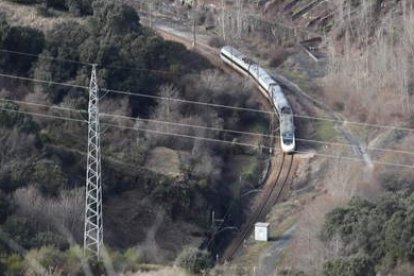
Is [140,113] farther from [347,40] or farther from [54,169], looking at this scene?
[347,40]

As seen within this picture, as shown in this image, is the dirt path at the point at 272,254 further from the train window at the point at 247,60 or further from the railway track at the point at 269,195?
the train window at the point at 247,60

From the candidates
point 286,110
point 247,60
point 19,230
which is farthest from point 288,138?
point 19,230

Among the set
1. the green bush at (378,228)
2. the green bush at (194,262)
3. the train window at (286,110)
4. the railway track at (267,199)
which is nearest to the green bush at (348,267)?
the green bush at (378,228)

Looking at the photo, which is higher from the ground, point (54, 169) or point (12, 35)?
point (12, 35)

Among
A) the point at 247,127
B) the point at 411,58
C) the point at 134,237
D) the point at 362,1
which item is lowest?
the point at 134,237

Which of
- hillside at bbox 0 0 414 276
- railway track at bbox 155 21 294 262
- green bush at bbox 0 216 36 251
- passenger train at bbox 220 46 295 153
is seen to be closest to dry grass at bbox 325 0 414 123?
hillside at bbox 0 0 414 276

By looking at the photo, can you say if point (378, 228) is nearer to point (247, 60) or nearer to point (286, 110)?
point (286, 110)

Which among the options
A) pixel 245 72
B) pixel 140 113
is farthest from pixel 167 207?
pixel 245 72
